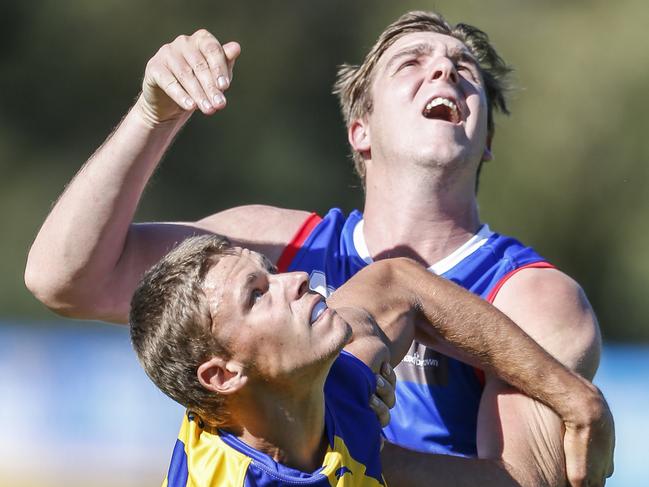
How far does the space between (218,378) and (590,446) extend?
1.13 meters

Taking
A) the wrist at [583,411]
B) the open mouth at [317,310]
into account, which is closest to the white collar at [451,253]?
the wrist at [583,411]

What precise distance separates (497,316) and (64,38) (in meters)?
14.0

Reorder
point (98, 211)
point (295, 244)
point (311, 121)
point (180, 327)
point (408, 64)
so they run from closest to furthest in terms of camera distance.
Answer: point (180, 327) → point (98, 211) → point (295, 244) → point (408, 64) → point (311, 121)

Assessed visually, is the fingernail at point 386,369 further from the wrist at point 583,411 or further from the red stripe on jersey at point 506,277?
the red stripe on jersey at point 506,277

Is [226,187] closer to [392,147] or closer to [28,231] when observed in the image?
[28,231]

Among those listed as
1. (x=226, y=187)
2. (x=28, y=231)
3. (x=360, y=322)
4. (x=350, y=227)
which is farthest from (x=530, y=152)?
(x=360, y=322)

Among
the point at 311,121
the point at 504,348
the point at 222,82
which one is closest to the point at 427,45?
the point at 222,82

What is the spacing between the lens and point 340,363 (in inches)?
118

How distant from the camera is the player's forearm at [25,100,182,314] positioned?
3578 millimetres

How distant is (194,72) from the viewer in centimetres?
321

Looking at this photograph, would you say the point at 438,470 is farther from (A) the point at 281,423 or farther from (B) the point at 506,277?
(B) the point at 506,277

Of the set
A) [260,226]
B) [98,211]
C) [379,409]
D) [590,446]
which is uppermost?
[98,211]

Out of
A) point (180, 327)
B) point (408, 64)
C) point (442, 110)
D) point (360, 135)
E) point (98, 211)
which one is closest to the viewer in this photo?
point (180, 327)

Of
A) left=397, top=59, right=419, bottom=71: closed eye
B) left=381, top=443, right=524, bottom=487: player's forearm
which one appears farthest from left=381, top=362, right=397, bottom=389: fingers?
left=397, top=59, right=419, bottom=71: closed eye
